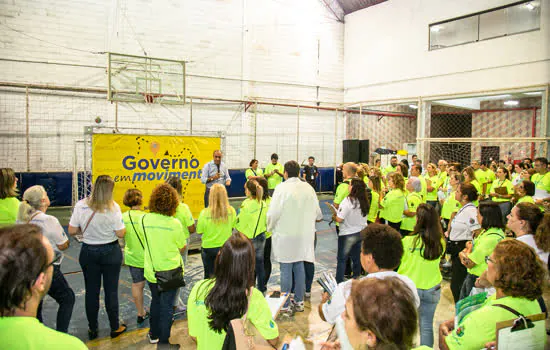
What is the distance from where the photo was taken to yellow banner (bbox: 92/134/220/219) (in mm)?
6219

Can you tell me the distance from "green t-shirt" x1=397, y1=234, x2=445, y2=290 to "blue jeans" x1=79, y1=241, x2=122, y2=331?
2.75 metres

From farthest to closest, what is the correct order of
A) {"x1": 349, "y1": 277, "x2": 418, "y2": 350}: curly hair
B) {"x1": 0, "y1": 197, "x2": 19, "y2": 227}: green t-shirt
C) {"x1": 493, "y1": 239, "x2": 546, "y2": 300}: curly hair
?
{"x1": 0, "y1": 197, "x2": 19, "y2": 227}: green t-shirt
{"x1": 493, "y1": 239, "x2": 546, "y2": 300}: curly hair
{"x1": 349, "y1": 277, "x2": 418, "y2": 350}: curly hair

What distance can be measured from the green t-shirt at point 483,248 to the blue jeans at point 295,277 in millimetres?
1802

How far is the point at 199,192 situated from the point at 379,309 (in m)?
6.29

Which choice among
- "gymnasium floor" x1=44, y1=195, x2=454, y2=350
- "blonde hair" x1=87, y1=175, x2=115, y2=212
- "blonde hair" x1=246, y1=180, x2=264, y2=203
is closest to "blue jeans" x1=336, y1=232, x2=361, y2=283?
"gymnasium floor" x1=44, y1=195, x2=454, y2=350

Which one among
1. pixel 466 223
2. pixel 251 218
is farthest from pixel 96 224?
pixel 466 223

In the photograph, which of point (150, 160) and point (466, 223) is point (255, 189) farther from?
point (150, 160)

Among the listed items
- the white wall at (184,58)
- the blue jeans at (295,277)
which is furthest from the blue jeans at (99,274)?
the white wall at (184,58)

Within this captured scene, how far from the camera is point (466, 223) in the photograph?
14.1 feet

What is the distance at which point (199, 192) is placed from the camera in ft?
23.9

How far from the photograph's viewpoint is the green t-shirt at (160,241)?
3148 mm

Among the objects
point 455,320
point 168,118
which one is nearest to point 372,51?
point 168,118

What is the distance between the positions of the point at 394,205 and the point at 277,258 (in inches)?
83.2

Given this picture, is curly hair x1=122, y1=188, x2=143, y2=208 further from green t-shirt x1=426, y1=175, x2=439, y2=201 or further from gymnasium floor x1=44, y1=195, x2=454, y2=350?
green t-shirt x1=426, y1=175, x2=439, y2=201
